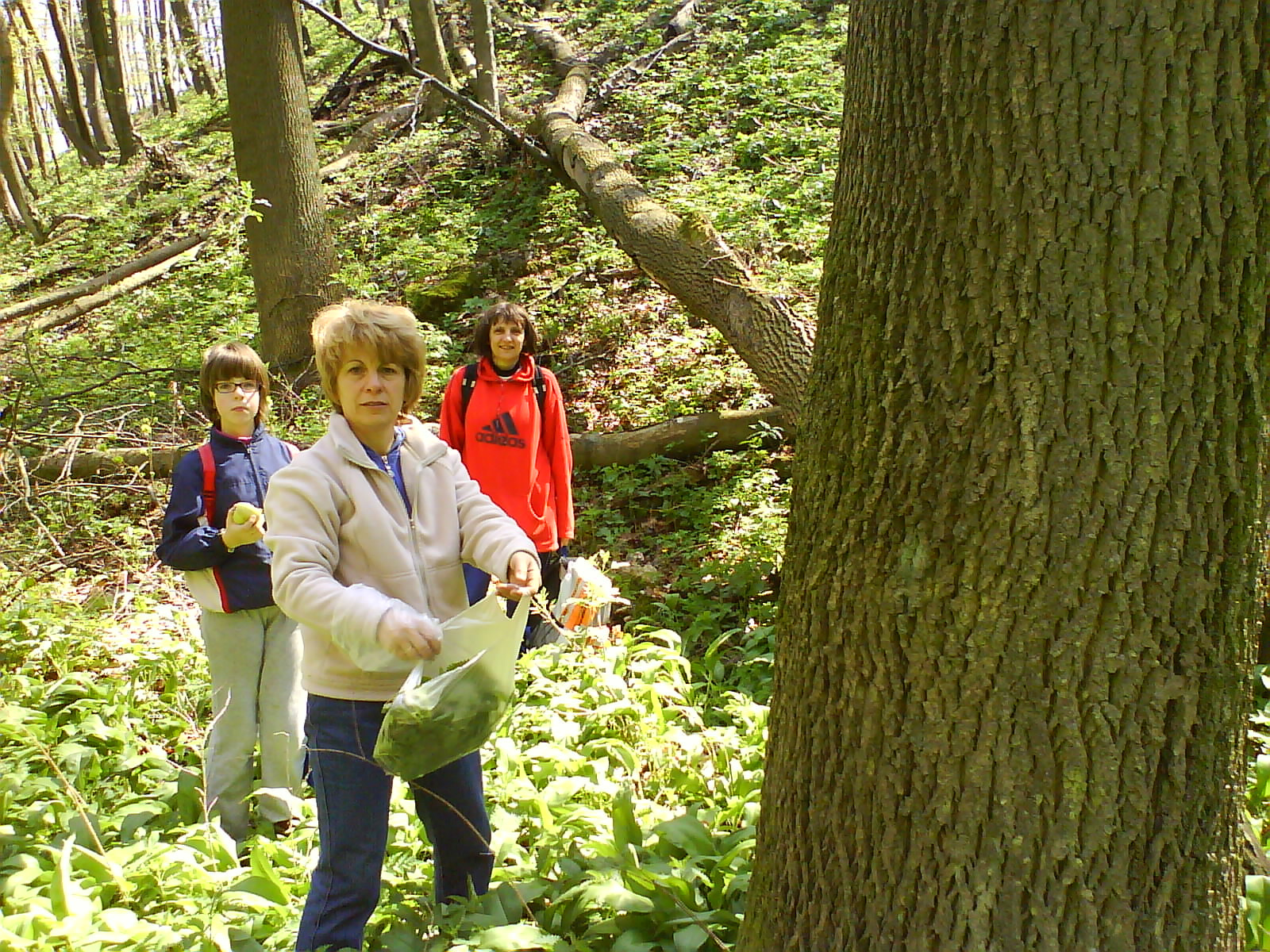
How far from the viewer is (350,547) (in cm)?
227

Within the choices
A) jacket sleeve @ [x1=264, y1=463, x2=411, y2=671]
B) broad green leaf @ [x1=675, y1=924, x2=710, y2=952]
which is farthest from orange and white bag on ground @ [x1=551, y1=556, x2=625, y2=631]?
jacket sleeve @ [x1=264, y1=463, x2=411, y2=671]

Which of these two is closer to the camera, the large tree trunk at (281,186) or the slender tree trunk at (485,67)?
the large tree trunk at (281,186)

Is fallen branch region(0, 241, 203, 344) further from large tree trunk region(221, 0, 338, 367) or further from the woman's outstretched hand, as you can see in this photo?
the woman's outstretched hand

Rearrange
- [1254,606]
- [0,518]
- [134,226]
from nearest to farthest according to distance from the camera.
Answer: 1. [1254,606]
2. [0,518]
3. [134,226]

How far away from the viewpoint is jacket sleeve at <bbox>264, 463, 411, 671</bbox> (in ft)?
6.70

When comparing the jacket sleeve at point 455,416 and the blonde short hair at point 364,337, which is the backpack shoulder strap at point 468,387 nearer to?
the jacket sleeve at point 455,416

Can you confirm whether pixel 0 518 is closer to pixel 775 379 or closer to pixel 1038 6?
pixel 775 379

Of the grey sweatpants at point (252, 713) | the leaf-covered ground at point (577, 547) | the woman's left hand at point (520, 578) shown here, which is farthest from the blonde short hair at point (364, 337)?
the grey sweatpants at point (252, 713)

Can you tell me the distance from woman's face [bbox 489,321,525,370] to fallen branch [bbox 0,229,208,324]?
8592 millimetres

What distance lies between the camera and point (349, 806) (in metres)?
2.29

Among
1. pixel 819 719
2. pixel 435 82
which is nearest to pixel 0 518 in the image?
pixel 819 719

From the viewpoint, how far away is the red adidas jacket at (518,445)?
4668 mm

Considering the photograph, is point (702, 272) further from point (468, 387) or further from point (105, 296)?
point (105, 296)

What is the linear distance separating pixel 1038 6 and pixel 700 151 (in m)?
10.2
